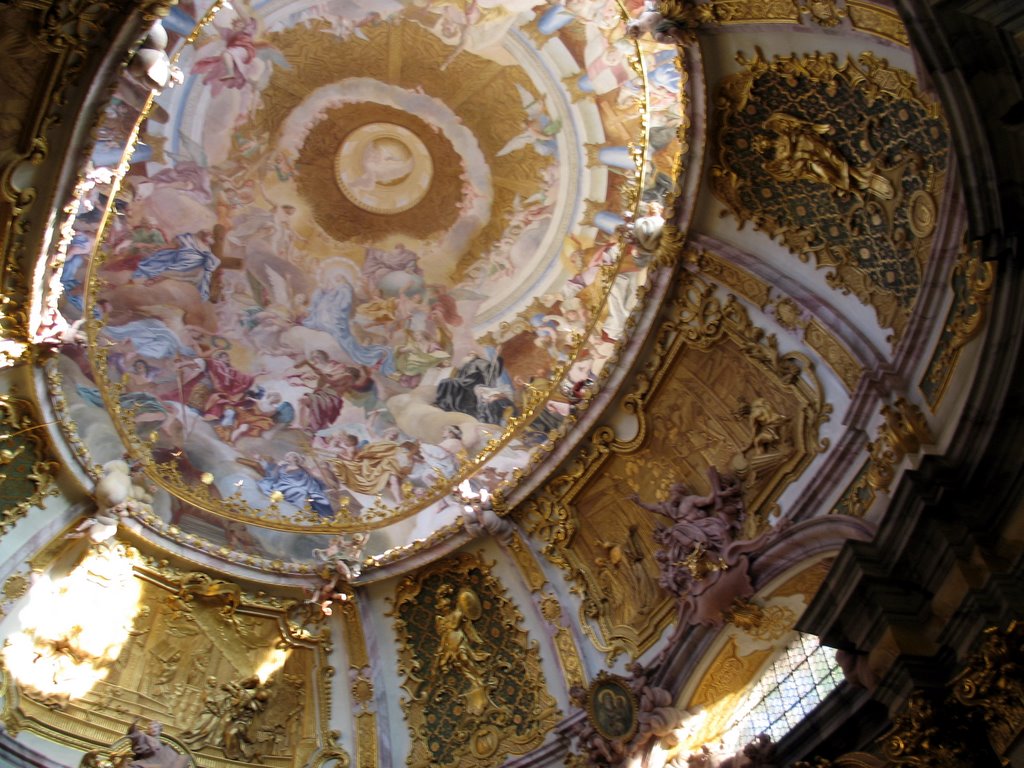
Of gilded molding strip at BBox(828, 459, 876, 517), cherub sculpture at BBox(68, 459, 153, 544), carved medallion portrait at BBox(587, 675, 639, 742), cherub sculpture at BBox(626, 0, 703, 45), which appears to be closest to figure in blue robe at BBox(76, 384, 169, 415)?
cherub sculpture at BBox(68, 459, 153, 544)

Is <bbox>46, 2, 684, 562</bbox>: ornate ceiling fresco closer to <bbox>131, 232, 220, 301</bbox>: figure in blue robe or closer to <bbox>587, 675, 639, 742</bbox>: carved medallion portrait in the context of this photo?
<bbox>131, 232, 220, 301</bbox>: figure in blue robe

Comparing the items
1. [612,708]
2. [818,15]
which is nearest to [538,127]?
[818,15]

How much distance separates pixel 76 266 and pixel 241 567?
537 centimetres

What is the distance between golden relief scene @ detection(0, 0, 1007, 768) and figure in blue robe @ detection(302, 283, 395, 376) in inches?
2.5

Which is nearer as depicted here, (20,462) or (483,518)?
(20,462)

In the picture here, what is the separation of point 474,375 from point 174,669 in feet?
23.3

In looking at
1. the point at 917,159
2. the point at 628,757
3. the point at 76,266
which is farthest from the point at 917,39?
the point at 76,266

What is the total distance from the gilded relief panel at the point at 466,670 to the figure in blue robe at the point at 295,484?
7.26 ft

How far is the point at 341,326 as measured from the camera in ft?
59.0

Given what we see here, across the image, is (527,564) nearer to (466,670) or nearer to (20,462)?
(466,670)

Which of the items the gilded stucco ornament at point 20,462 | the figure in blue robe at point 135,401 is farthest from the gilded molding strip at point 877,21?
the figure in blue robe at point 135,401

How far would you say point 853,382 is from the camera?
10773 millimetres

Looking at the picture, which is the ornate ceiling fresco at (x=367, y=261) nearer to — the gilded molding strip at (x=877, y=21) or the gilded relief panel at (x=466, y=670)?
the gilded relief panel at (x=466, y=670)

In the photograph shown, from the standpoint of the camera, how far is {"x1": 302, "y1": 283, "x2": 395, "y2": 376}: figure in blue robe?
17797 millimetres
